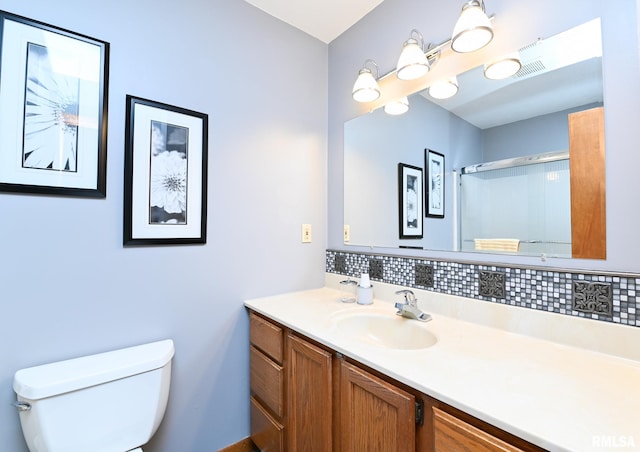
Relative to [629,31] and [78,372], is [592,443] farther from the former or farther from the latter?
[78,372]

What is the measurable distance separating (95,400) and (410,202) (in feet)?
5.17

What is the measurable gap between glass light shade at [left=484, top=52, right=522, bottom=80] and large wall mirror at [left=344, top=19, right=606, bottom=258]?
20 mm

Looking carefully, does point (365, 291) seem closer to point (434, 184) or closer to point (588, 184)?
point (434, 184)

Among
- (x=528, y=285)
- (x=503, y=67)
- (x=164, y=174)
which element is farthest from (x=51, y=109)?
(x=528, y=285)

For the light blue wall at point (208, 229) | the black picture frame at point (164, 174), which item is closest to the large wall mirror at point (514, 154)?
the light blue wall at point (208, 229)

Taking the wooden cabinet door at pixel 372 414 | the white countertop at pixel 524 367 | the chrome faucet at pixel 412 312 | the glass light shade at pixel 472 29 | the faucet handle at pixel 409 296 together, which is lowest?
the wooden cabinet door at pixel 372 414

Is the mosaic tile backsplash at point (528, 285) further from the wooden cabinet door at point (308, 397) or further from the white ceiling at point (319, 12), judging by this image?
the white ceiling at point (319, 12)

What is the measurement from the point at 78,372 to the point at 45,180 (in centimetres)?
72

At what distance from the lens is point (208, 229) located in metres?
1.49

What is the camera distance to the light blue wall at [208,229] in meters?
1.08

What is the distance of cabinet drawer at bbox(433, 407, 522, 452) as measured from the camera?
617mm

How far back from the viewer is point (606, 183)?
3.07 feet

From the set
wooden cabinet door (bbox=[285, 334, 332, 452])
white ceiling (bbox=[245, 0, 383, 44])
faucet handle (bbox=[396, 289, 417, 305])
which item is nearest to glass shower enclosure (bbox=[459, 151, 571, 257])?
faucet handle (bbox=[396, 289, 417, 305])

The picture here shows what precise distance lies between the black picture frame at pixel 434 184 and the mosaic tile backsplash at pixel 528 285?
258mm
